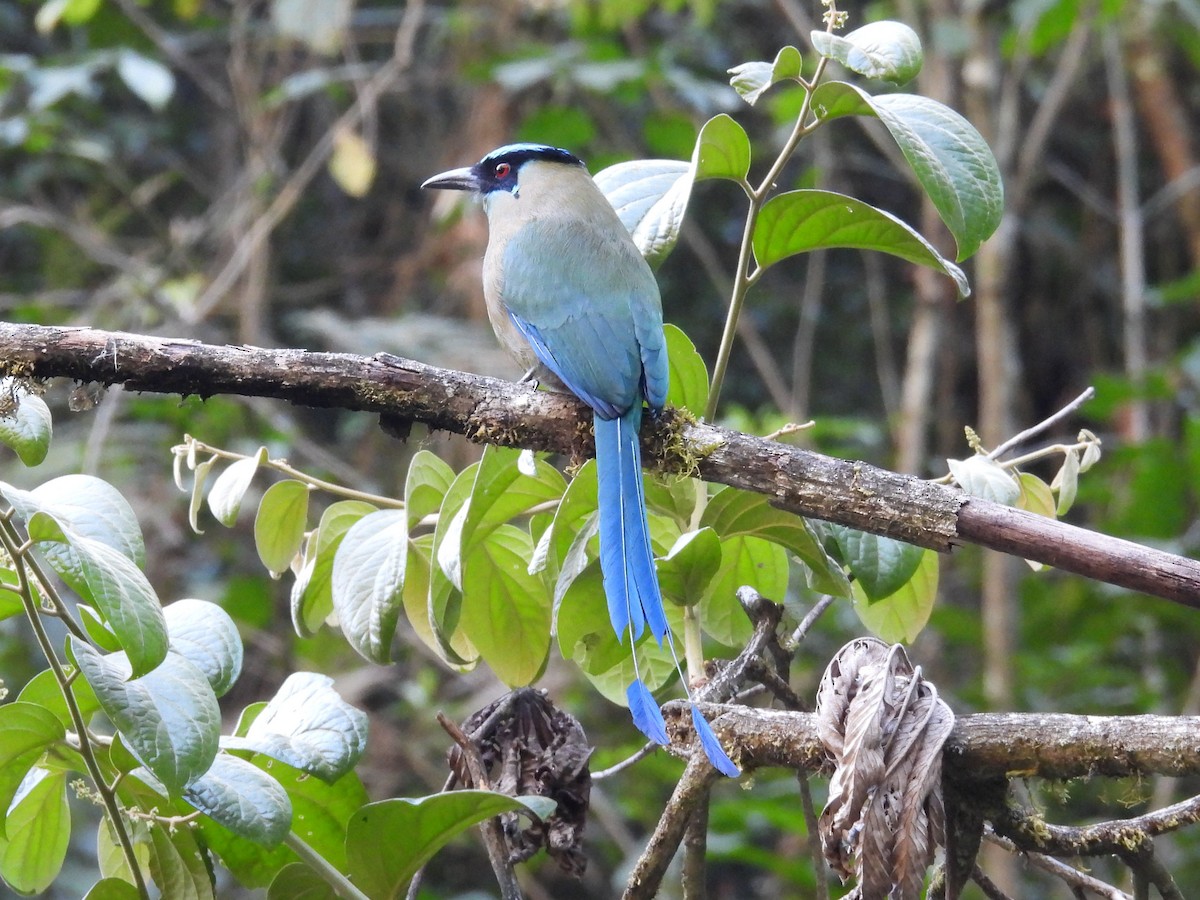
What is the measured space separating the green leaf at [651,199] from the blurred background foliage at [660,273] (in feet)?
7.95

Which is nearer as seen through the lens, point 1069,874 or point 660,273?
point 1069,874

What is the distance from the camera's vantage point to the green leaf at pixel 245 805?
1.15m

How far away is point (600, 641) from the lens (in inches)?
56.3

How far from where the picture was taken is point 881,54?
4.36ft

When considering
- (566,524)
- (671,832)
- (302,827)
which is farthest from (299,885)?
(566,524)

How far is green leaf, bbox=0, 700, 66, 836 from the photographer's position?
1.16m

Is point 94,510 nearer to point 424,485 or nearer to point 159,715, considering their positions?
point 159,715

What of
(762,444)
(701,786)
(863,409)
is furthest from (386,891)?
(863,409)

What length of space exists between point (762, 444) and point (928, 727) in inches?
15.1

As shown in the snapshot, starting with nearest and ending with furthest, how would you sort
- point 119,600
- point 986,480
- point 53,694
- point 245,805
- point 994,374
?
point 119,600
point 245,805
point 53,694
point 986,480
point 994,374

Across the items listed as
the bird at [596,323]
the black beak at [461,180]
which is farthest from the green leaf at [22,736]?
the black beak at [461,180]

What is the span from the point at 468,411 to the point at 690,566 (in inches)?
12.2

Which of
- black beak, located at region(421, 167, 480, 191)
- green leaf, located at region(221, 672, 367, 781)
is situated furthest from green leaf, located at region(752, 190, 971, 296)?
black beak, located at region(421, 167, 480, 191)

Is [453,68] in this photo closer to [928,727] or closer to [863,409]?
[863,409]
